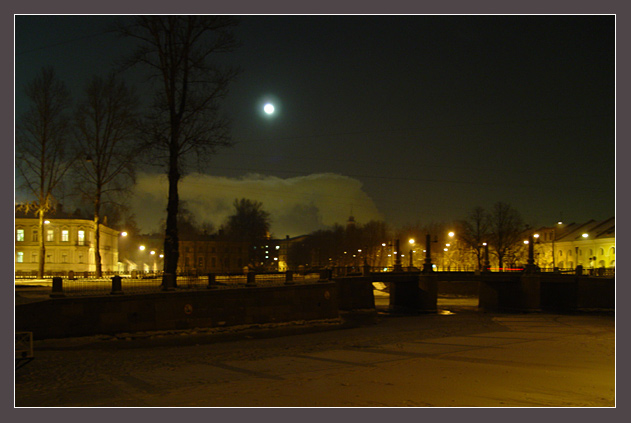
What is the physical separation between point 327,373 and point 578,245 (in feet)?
282

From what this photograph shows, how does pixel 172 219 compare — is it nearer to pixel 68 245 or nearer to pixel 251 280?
pixel 251 280

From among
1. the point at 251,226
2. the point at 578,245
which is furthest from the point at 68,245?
the point at 578,245

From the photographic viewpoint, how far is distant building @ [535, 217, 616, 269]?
82.7 metres

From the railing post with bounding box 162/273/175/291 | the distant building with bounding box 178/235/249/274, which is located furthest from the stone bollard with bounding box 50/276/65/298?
the distant building with bounding box 178/235/249/274

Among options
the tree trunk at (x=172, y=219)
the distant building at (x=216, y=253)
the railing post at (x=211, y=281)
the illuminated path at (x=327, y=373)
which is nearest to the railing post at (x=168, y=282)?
the tree trunk at (x=172, y=219)

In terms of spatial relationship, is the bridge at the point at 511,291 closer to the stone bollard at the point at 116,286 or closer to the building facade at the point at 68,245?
the stone bollard at the point at 116,286

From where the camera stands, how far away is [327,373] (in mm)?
16188

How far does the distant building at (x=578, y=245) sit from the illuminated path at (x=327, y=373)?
206 feet

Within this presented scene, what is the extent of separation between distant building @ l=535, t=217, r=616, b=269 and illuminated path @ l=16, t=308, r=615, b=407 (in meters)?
62.9

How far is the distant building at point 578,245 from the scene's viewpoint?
8269cm

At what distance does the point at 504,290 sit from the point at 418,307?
1085 centimetres

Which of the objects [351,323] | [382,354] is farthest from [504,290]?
[382,354]

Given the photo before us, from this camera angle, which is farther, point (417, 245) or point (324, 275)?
point (417, 245)

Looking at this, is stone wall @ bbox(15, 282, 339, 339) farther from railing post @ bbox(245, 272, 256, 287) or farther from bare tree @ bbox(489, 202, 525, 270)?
bare tree @ bbox(489, 202, 525, 270)
